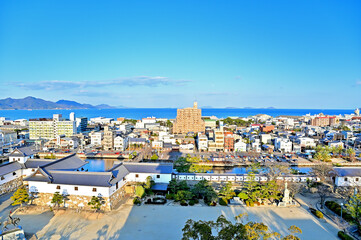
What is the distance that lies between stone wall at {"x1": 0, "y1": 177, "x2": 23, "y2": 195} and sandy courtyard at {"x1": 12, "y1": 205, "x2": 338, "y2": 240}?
21.6ft

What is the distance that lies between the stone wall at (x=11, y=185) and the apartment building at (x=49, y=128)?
34.8 meters

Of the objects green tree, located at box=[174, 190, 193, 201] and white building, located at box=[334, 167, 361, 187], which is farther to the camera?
white building, located at box=[334, 167, 361, 187]

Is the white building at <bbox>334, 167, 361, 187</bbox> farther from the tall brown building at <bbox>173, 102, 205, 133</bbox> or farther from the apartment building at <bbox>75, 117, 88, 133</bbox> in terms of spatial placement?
the apartment building at <bbox>75, 117, 88, 133</bbox>

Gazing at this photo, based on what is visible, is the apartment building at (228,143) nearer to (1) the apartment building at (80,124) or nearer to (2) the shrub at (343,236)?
(2) the shrub at (343,236)

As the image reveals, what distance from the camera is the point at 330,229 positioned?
1453cm

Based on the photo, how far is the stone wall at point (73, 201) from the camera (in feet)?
55.4

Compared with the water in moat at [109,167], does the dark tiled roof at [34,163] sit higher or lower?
higher

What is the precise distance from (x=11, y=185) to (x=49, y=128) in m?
38.9

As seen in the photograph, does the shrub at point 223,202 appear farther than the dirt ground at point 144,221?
Yes

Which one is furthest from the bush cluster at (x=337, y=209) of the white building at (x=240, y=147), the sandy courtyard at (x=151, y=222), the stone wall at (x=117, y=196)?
the white building at (x=240, y=147)

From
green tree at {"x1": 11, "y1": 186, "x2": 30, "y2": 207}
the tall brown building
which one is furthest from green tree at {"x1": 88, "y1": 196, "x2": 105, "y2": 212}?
the tall brown building

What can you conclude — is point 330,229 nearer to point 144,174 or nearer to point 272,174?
point 272,174

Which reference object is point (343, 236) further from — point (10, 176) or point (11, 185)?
point (10, 176)

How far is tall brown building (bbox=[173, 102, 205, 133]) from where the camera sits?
214 feet
